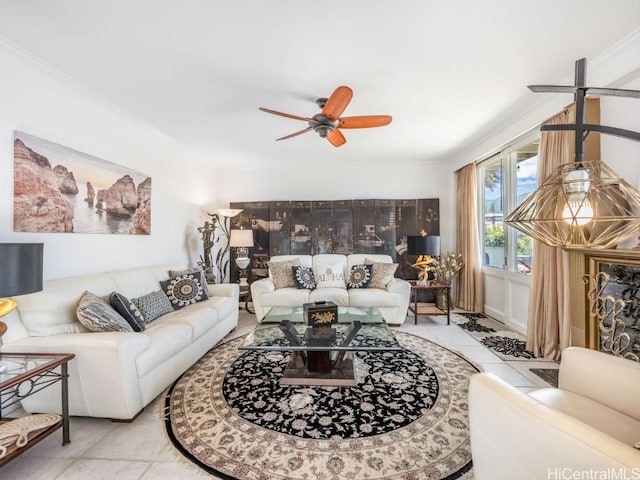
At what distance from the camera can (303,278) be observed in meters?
4.23

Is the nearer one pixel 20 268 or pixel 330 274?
pixel 20 268

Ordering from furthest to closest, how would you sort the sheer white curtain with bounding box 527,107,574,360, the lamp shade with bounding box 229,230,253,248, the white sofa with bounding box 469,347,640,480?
1. the lamp shade with bounding box 229,230,253,248
2. the sheer white curtain with bounding box 527,107,574,360
3. the white sofa with bounding box 469,347,640,480

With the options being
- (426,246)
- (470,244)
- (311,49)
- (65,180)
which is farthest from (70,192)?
(470,244)

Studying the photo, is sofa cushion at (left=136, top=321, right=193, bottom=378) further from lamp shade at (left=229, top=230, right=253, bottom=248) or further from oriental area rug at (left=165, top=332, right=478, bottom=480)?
lamp shade at (left=229, top=230, right=253, bottom=248)

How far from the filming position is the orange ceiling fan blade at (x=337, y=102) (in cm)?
211

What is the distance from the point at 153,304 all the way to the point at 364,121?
8.95 ft

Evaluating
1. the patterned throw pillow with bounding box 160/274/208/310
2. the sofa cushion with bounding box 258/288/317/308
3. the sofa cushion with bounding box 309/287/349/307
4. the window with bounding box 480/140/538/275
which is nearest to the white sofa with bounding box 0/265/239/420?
the patterned throw pillow with bounding box 160/274/208/310

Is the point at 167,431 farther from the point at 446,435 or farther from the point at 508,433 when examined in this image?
the point at 508,433

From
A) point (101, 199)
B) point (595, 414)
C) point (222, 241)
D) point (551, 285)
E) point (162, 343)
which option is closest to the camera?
point (595, 414)

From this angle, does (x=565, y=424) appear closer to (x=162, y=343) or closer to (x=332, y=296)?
(x=162, y=343)

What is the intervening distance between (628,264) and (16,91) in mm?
4535

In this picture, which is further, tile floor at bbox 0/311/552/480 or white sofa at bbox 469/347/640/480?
tile floor at bbox 0/311/552/480

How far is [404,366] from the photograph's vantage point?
2.71 meters

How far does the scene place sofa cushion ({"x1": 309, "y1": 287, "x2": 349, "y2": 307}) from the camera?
12.8 ft
